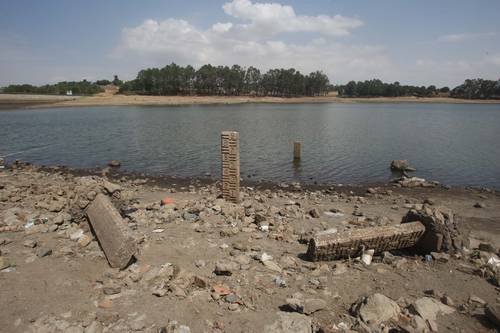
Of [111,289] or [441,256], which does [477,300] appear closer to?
[441,256]

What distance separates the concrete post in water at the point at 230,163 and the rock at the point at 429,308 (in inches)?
267

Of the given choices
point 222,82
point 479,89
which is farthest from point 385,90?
point 222,82

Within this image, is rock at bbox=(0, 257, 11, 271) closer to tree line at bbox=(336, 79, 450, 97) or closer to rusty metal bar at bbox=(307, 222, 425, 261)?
rusty metal bar at bbox=(307, 222, 425, 261)

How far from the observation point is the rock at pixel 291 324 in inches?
177

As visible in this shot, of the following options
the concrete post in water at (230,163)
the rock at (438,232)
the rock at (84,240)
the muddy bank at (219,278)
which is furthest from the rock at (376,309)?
the concrete post in water at (230,163)

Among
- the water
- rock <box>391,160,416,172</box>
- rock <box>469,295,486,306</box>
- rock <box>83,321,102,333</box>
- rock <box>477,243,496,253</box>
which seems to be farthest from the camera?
rock <box>391,160,416,172</box>

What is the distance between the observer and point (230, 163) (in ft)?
34.8

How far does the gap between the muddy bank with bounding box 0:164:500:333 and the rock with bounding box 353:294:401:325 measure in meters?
0.02

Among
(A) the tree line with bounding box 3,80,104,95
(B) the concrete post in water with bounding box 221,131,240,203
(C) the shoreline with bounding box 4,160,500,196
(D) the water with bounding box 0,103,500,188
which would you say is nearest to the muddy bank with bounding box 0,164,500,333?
(B) the concrete post in water with bounding box 221,131,240,203

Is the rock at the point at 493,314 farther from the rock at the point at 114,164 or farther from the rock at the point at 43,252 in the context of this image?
the rock at the point at 114,164

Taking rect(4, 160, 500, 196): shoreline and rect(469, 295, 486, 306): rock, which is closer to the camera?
rect(469, 295, 486, 306): rock

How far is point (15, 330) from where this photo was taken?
4352mm

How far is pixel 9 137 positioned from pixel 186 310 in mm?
38326

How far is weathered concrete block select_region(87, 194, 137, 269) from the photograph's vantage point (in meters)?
6.05
